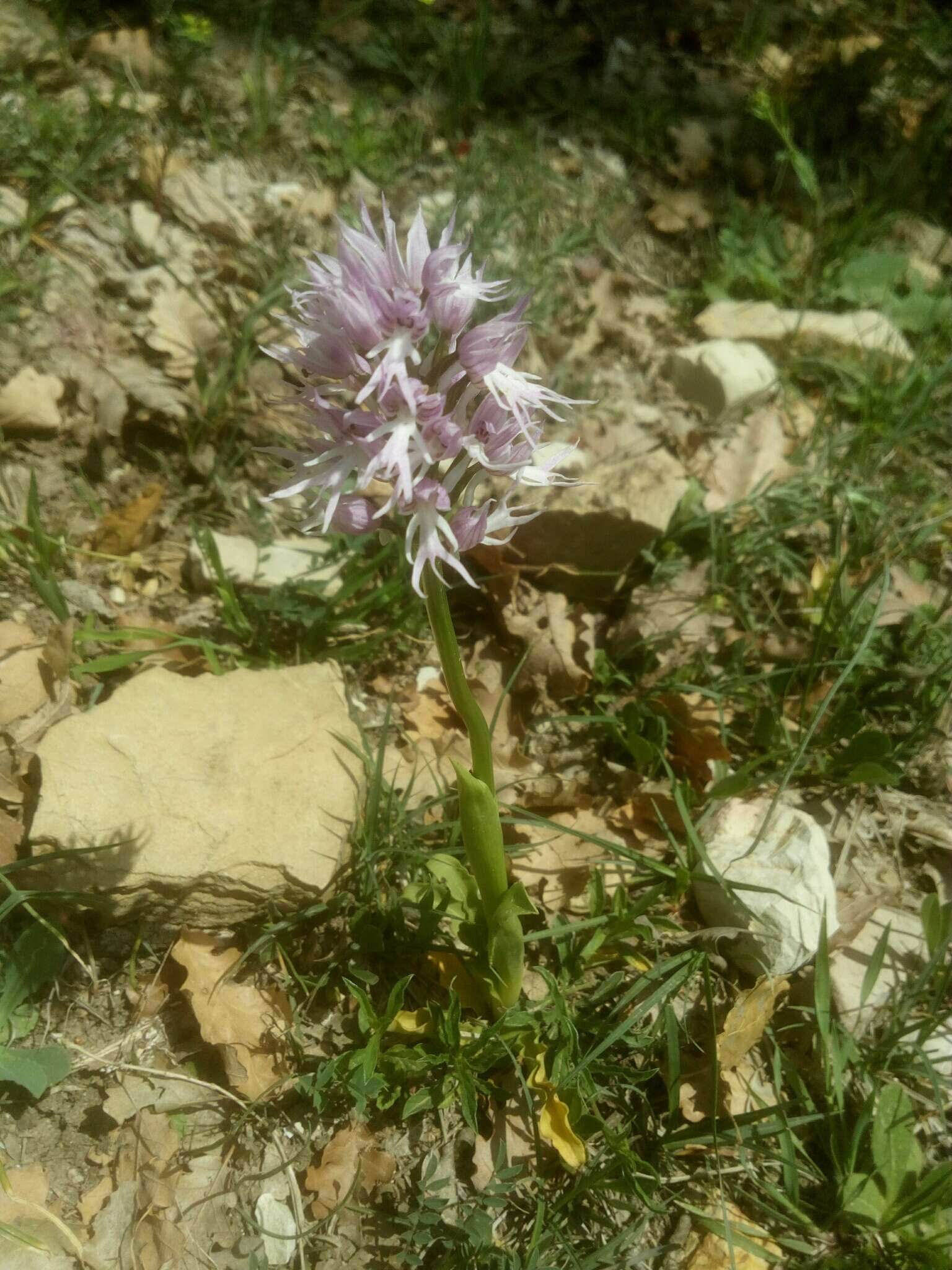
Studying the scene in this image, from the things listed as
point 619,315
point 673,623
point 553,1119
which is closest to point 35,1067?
point 553,1119

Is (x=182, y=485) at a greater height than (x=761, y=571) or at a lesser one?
lesser

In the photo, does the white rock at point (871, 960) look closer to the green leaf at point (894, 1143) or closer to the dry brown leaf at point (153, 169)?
the green leaf at point (894, 1143)

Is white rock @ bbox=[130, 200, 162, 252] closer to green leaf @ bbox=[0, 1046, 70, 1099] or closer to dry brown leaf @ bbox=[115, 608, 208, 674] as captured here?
dry brown leaf @ bbox=[115, 608, 208, 674]

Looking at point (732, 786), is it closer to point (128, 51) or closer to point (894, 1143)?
point (894, 1143)

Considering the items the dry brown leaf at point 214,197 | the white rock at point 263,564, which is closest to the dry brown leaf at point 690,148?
the dry brown leaf at point 214,197

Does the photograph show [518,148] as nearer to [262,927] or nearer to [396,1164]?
[262,927]

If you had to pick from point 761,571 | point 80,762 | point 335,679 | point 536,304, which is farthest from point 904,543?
point 80,762
